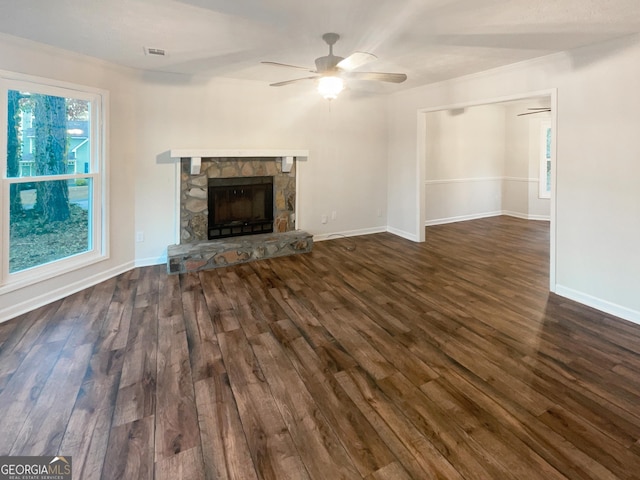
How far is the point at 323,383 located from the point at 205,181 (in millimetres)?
3525

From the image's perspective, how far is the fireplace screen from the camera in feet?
16.4

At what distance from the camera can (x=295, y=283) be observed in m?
4.02

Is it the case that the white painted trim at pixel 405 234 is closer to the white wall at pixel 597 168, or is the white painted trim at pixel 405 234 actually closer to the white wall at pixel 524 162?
the white wall at pixel 597 168

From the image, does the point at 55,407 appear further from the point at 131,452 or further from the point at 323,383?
the point at 323,383

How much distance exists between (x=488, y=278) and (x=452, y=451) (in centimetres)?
290

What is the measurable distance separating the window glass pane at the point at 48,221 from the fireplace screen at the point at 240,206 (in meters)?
1.52

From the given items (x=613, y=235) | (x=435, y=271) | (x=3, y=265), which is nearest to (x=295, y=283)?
(x=435, y=271)

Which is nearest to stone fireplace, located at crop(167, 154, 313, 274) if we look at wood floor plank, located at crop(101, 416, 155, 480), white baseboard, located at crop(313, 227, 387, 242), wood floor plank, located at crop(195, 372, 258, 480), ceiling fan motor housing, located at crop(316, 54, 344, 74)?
white baseboard, located at crop(313, 227, 387, 242)

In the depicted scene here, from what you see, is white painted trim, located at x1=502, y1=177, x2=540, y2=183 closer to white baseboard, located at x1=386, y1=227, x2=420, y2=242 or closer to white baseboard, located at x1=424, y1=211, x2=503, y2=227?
white baseboard, located at x1=424, y1=211, x2=503, y2=227

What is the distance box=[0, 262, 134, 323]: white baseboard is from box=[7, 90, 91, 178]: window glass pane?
1194 millimetres

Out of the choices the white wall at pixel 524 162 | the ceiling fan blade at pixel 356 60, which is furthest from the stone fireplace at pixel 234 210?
the white wall at pixel 524 162

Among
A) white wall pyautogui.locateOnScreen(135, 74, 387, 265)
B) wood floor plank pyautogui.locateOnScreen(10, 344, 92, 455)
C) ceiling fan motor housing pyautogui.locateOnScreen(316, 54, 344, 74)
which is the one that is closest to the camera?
wood floor plank pyautogui.locateOnScreen(10, 344, 92, 455)

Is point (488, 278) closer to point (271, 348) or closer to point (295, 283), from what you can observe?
point (295, 283)

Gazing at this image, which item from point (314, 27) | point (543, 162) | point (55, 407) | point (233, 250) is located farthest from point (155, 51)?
point (543, 162)
